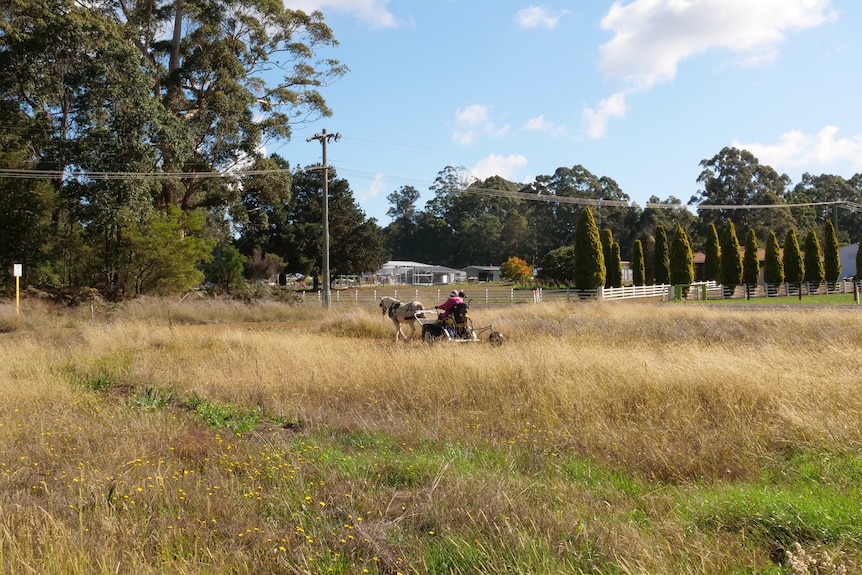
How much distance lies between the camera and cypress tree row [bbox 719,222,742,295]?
1841 inches

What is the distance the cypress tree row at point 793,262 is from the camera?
1855 inches

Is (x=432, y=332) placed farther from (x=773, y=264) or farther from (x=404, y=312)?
(x=773, y=264)

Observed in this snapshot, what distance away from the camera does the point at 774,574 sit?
3283 millimetres

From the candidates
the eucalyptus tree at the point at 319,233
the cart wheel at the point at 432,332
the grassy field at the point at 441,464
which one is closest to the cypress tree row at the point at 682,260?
the eucalyptus tree at the point at 319,233

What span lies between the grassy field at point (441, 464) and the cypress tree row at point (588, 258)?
98.8 feet

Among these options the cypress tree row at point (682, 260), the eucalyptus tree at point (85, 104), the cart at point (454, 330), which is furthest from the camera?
the cypress tree row at point (682, 260)

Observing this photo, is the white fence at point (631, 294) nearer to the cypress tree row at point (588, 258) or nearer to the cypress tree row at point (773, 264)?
the cypress tree row at point (773, 264)

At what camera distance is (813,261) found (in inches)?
1889

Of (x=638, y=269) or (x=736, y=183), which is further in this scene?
(x=736, y=183)

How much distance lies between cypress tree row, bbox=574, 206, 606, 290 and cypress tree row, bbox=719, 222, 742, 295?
11913 millimetres

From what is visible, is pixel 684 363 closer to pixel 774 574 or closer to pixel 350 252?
pixel 774 574

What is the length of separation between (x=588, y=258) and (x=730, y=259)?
1301cm

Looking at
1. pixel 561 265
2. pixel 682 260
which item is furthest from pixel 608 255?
pixel 561 265

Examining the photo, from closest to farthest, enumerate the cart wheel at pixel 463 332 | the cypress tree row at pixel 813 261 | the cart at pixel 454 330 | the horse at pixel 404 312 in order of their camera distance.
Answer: the cart at pixel 454 330 → the cart wheel at pixel 463 332 → the horse at pixel 404 312 → the cypress tree row at pixel 813 261
